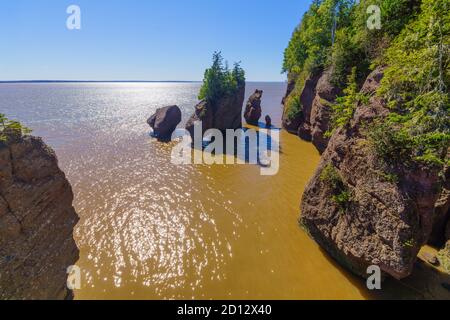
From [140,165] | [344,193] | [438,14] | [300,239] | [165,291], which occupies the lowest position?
[165,291]

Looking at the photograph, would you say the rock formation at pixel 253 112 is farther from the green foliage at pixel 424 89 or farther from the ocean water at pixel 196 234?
the green foliage at pixel 424 89

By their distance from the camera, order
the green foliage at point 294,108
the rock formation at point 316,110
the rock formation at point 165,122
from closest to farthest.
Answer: the rock formation at point 316,110 < the green foliage at point 294,108 < the rock formation at point 165,122

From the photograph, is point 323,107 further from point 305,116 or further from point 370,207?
point 370,207

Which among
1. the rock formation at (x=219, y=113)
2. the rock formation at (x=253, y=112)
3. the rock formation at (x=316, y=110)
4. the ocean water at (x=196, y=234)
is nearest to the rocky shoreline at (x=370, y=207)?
the ocean water at (x=196, y=234)

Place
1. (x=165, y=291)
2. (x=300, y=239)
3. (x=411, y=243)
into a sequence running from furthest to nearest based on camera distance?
(x=300, y=239) → (x=165, y=291) → (x=411, y=243)

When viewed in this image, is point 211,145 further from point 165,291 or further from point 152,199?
point 165,291

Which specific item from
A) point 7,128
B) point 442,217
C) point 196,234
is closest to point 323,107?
point 442,217
